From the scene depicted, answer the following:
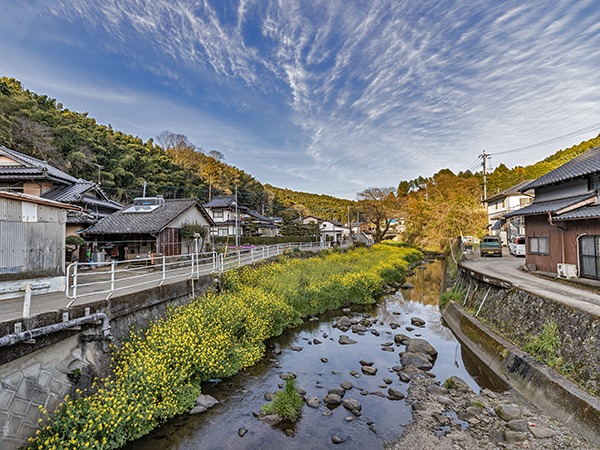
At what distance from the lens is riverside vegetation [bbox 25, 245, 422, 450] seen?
4957 millimetres

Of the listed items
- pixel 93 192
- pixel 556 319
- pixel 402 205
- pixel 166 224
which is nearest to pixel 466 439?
pixel 556 319

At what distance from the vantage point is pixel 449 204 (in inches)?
1593

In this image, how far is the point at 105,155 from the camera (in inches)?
1496

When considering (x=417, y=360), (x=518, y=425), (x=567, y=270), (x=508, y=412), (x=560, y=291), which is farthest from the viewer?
(x=567, y=270)

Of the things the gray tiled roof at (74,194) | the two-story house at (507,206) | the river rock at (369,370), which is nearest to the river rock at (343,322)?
the river rock at (369,370)

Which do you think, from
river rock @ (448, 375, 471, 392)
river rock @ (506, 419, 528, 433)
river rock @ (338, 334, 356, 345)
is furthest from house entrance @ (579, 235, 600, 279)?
river rock @ (338, 334, 356, 345)

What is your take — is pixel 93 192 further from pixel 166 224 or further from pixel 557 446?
pixel 557 446

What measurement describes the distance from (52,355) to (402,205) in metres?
48.9

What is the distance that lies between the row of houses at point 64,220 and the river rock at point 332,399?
880 cm

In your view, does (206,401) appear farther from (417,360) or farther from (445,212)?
(445,212)

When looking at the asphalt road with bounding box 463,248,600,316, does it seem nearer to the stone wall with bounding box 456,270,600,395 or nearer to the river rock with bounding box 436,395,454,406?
the stone wall with bounding box 456,270,600,395

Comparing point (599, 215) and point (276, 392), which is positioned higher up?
point (599, 215)

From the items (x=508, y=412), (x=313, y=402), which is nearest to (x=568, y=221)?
(x=508, y=412)

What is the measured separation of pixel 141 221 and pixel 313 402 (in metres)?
15.0
